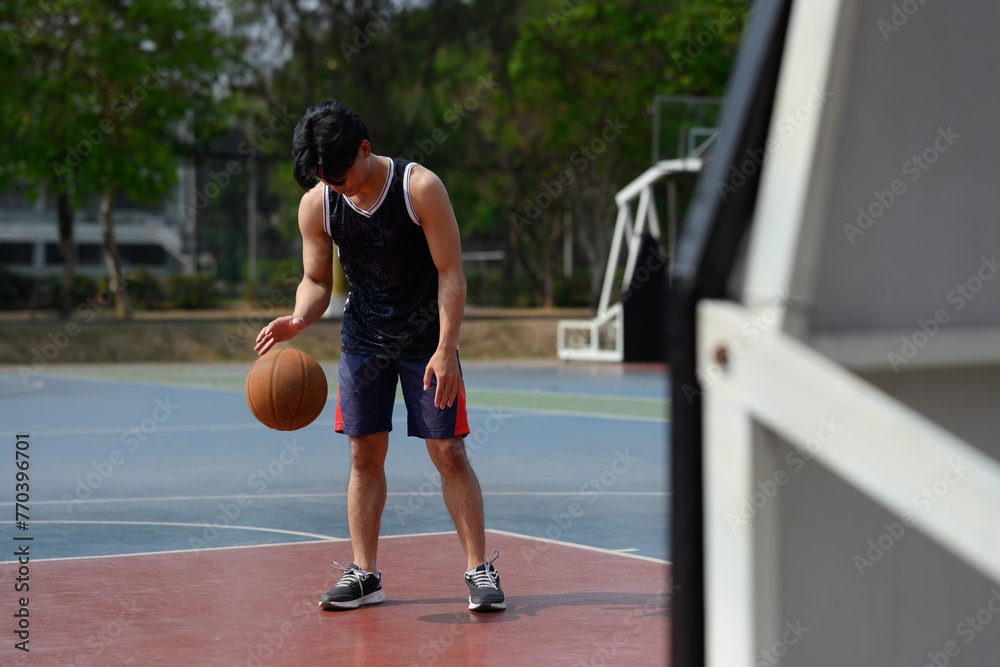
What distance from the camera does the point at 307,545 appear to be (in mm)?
5809

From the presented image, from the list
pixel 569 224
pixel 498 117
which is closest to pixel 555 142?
pixel 498 117

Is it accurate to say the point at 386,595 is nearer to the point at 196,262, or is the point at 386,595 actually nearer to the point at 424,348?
the point at 424,348

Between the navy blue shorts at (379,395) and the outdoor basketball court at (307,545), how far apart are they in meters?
0.69

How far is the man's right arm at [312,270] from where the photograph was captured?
14.7 ft

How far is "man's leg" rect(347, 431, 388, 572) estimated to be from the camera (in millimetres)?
4621

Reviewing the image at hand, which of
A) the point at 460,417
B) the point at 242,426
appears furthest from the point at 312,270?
the point at 242,426

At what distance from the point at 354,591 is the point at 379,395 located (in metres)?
0.74

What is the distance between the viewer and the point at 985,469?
126 centimetres

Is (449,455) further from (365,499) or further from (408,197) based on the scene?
(408,197)

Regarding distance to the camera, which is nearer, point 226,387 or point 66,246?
point 226,387

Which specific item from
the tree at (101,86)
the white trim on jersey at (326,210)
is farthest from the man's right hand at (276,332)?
the tree at (101,86)

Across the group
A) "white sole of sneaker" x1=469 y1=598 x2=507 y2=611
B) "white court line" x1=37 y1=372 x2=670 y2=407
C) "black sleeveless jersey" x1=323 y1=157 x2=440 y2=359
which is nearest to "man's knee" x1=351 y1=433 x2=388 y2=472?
"black sleeveless jersey" x1=323 y1=157 x2=440 y2=359

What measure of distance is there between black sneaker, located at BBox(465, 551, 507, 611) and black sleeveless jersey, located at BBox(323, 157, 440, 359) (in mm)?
845

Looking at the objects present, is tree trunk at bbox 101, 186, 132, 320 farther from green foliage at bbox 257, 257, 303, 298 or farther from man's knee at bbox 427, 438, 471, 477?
man's knee at bbox 427, 438, 471, 477
